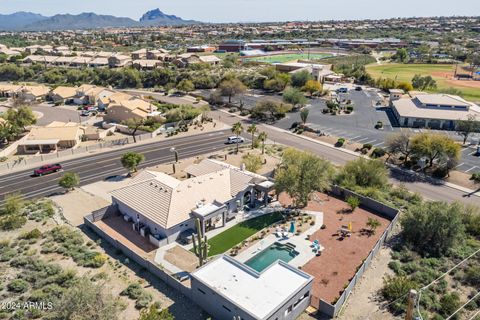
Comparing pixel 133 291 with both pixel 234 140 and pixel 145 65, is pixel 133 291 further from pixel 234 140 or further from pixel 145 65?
pixel 145 65

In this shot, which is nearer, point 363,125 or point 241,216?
point 241,216

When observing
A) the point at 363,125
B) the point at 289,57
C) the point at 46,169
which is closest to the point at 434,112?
the point at 363,125

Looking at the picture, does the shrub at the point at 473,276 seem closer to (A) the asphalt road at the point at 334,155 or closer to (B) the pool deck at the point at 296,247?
(B) the pool deck at the point at 296,247

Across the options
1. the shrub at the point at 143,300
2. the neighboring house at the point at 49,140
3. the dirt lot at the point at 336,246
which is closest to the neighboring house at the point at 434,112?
the dirt lot at the point at 336,246

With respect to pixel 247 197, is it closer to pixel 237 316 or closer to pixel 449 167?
pixel 237 316

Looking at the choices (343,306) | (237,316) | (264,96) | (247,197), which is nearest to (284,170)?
(247,197)
